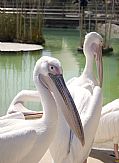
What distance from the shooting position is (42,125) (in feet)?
8.44

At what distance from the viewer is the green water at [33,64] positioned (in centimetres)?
658

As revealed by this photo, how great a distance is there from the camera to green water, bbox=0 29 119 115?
658 cm

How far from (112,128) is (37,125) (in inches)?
47.4

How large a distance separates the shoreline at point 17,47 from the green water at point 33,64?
27 cm

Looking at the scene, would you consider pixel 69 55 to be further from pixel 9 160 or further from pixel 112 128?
pixel 9 160

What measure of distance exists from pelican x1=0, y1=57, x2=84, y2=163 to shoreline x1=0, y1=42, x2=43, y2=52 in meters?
8.33

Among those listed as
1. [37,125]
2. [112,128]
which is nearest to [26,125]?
[37,125]

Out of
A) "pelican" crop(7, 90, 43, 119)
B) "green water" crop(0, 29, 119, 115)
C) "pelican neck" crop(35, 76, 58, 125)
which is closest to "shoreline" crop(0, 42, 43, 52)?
"green water" crop(0, 29, 119, 115)

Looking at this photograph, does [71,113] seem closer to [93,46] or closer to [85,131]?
[85,131]

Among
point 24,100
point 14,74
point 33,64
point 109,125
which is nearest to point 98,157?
point 109,125

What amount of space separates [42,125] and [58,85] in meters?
0.27

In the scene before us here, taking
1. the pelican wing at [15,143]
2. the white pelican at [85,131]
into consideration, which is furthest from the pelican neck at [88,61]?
the pelican wing at [15,143]

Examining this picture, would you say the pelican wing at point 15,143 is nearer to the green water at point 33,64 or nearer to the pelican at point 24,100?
the pelican at point 24,100

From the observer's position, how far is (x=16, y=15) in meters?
12.4
